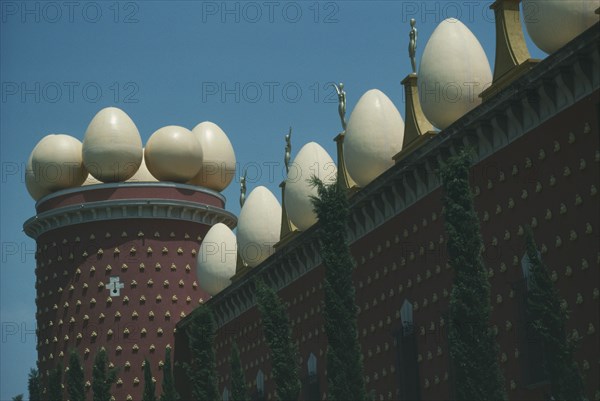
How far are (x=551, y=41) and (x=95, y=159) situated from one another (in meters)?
23.4

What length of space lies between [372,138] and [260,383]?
9.86 metres

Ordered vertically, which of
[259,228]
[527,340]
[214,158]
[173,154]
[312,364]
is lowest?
[527,340]

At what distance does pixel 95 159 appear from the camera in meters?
43.6

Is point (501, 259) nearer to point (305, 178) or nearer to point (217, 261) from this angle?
point (305, 178)

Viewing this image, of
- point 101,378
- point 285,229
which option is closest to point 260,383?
point 285,229

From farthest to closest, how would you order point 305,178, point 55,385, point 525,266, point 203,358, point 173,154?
point 173,154, point 55,385, point 203,358, point 305,178, point 525,266

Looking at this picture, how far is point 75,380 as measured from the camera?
134 ft

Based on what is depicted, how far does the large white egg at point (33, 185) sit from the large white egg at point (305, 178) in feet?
45.6

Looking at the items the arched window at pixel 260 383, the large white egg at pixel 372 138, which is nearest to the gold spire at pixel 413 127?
the large white egg at pixel 372 138

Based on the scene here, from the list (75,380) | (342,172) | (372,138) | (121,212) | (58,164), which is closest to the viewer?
(372,138)

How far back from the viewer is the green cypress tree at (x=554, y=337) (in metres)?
19.4

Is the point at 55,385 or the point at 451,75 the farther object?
the point at 55,385

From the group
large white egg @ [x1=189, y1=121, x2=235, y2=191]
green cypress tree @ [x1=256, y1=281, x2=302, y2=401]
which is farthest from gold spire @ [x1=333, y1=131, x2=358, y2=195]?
large white egg @ [x1=189, y1=121, x2=235, y2=191]

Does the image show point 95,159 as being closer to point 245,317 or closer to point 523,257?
point 245,317
